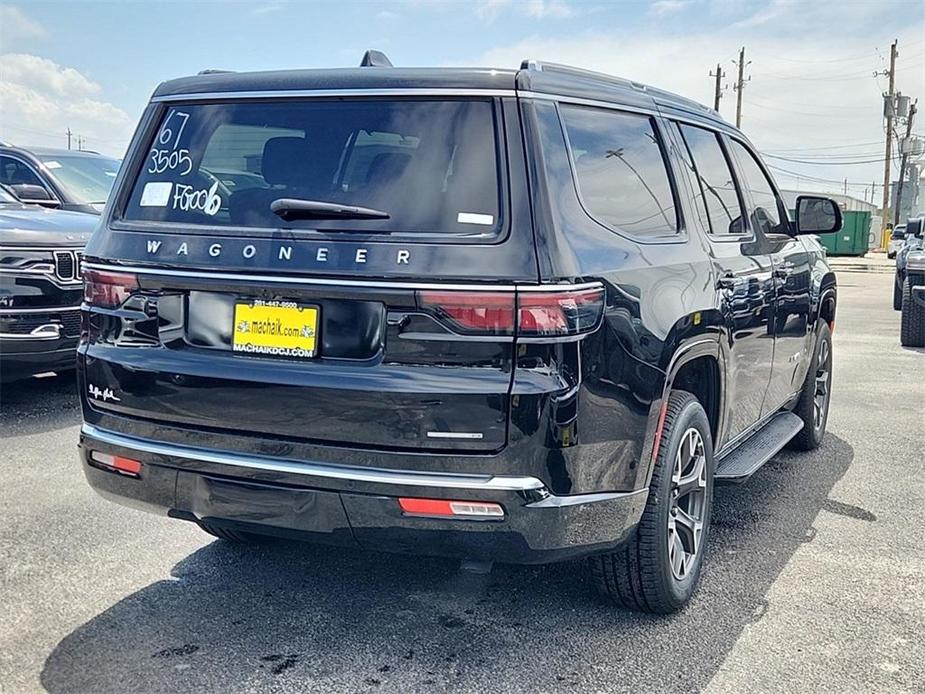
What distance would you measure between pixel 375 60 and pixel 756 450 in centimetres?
256

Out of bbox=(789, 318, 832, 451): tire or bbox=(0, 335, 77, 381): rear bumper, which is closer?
bbox=(789, 318, 832, 451): tire

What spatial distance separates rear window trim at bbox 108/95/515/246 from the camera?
269 centimetres

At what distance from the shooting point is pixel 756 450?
441cm

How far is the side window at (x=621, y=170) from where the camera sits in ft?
9.90

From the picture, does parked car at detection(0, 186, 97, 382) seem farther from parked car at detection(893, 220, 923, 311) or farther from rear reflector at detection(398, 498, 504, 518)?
parked car at detection(893, 220, 923, 311)

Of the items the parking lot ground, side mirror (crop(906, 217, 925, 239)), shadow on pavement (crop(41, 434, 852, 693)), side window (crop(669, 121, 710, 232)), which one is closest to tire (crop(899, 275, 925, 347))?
side mirror (crop(906, 217, 925, 239))

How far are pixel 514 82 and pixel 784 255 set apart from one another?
97.0 inches

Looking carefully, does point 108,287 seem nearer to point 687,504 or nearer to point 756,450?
point 687,504

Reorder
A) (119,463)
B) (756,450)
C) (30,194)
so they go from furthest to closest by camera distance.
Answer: (30,194), (756,450), (119,463)

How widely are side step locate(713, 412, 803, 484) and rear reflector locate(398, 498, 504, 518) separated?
1494 mm

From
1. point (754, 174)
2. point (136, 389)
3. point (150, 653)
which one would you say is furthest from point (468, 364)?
point (754, 174)

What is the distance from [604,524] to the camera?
112 inches

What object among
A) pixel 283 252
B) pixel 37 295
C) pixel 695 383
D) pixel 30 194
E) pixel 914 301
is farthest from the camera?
pixel 914 301

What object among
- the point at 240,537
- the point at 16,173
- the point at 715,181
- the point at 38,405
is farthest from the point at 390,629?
the point at 16,173
